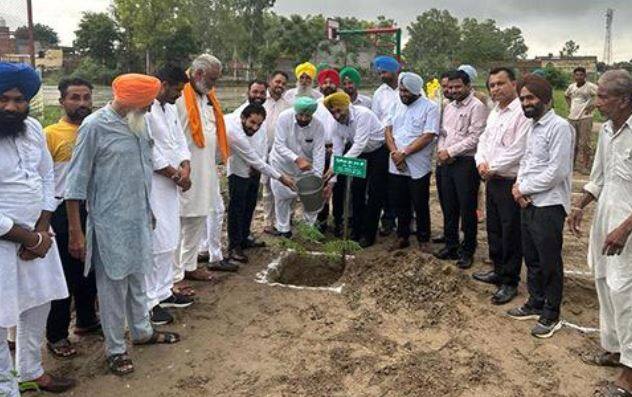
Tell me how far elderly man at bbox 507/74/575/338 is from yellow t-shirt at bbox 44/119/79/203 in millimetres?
3233

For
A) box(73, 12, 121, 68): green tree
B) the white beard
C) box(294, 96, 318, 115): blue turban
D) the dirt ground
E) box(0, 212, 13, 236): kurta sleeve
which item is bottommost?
the dirt ground

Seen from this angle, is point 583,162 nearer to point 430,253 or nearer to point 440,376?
point 430,253

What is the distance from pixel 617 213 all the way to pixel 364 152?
10.4ft

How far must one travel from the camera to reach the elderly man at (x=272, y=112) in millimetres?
6648

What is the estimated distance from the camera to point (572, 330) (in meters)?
4.22

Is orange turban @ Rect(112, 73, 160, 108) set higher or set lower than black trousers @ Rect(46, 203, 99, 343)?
higher

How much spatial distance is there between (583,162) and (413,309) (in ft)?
27.1

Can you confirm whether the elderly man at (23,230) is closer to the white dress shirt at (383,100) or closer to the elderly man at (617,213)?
the elderly man at (617,213)

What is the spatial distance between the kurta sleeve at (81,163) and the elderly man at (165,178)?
0.70 m

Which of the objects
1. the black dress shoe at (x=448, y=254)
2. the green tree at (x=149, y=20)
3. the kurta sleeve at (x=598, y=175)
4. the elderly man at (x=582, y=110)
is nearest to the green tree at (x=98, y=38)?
the green tree at (x=149, y=20)

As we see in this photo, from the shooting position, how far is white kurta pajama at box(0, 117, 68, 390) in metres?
2.89

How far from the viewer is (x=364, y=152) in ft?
20.4

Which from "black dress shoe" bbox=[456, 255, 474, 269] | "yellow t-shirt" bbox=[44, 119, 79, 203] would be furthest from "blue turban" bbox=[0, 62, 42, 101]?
"black dress shoe" bbox=[456, 255, 474, 269]

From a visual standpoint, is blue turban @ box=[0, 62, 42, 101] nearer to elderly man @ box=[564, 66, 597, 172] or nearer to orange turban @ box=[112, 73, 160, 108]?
orange turban @ box=[112, 73, 160, 108]
